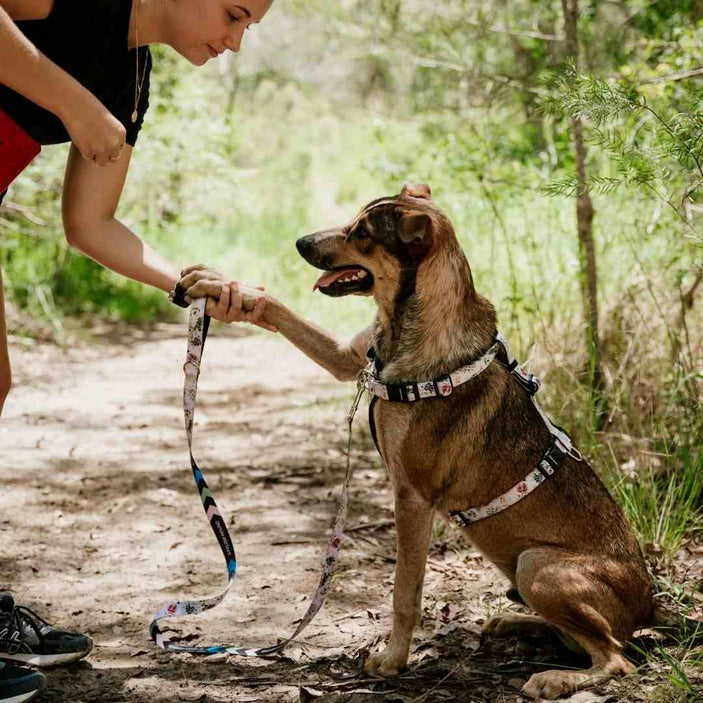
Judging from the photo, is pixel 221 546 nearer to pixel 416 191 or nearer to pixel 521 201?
pixel 416 191

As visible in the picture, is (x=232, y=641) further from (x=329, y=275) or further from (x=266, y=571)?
(x=329, y=275)

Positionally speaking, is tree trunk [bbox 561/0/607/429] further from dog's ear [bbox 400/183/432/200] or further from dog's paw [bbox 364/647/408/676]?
dog's paw [bbox 364/647/408/676]

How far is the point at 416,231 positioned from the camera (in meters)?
3.07

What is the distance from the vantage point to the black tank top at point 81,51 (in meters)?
2.63

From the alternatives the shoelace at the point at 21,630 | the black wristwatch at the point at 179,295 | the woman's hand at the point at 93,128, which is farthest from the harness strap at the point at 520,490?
the woman's hand at the point at 93,128

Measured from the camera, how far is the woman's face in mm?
2791

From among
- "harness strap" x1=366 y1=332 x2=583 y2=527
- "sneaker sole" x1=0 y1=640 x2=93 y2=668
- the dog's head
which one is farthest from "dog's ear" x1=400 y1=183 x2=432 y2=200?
"sneaker sole" x1=0 y1=640 x2=93 y2=668

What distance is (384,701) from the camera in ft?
9.41

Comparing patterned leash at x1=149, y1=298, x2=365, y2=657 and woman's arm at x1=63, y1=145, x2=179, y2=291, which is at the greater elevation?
woman's arm at x1=63, y1=145, x2=179, y2=291

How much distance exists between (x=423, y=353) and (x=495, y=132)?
12.4 ft

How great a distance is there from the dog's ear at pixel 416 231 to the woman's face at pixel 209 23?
87 cm

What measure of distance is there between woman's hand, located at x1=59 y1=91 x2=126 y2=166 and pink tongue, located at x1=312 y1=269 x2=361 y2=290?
3.46 feet

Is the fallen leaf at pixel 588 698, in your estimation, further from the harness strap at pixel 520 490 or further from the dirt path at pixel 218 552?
the harness strap at pixel 520 490

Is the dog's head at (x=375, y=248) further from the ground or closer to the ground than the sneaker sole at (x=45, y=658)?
further from the ground
